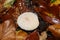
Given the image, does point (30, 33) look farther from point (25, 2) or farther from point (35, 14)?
point (25, 2)

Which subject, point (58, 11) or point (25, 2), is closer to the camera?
point (58, 11)

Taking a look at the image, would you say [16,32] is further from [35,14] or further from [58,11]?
[58,11]

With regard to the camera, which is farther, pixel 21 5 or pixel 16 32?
pixel 21 5

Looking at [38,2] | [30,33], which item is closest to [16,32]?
[30,33]

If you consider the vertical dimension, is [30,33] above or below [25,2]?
below

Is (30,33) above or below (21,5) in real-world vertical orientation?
below

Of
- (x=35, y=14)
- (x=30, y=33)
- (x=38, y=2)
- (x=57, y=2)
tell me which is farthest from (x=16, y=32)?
(x=57, y=2)
